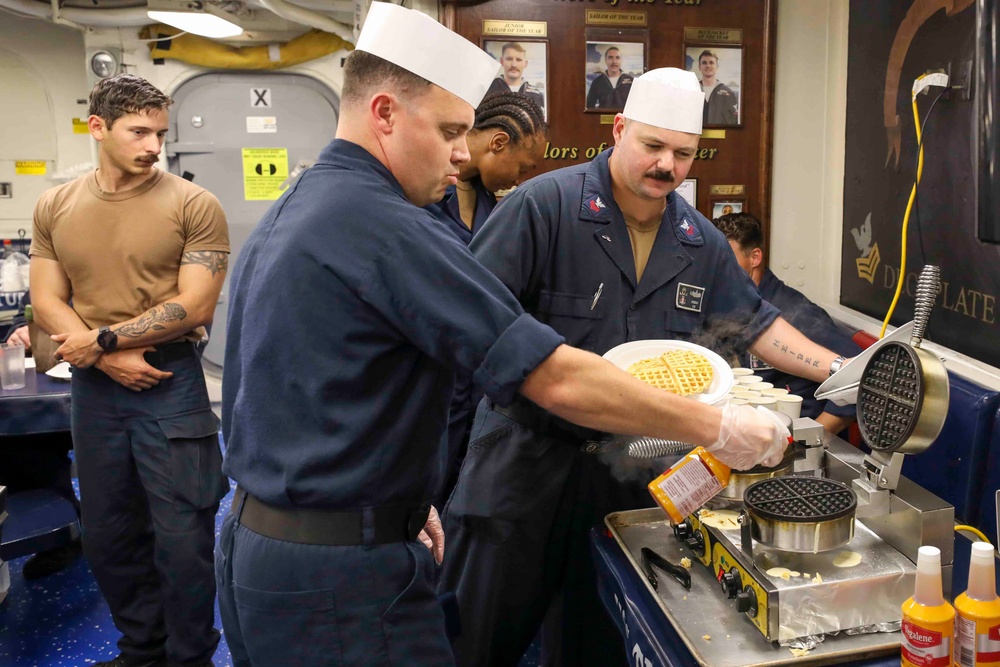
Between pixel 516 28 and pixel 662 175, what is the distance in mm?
1807

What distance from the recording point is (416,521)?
1461 millimetres

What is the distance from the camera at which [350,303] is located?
132cm

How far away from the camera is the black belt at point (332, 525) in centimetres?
137

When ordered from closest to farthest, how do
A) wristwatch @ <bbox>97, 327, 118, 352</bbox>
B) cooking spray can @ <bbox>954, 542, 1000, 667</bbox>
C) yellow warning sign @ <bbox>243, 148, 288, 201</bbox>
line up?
cooking spray can @ <bbox>954, 542, 1000, 667</bbox>
wristwatch @ <bbox>97, 327, 118, 352</bbox>
yellow warning sign @ <bbox>243, 148, 288, 201</bbox>

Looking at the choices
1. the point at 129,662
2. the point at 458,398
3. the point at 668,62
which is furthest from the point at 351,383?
the point at 668,62

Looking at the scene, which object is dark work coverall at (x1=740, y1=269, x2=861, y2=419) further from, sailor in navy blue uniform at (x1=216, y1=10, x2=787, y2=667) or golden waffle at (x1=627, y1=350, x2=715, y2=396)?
sailor in navy blue uniform at (x1=216, y1=10, x2=787, y2=667)

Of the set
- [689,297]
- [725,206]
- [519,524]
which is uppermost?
[725,206]

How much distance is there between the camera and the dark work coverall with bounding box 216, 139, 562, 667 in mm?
1297

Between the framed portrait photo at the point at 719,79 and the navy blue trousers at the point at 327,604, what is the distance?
9.71ft

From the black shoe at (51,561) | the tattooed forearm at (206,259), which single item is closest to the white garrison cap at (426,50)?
the tattooed forearm at (206,259)

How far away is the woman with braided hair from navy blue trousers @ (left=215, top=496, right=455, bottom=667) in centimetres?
163

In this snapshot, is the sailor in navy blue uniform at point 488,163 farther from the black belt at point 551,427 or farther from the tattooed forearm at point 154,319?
the tattooed forearm at point 154,319

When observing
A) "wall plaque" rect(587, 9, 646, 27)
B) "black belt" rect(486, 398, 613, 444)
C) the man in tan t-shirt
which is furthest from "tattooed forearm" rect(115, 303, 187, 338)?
"wall plaque" rect(587, 9, 646, 27)

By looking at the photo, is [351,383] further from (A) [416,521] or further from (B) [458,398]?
(B) [458,398]
